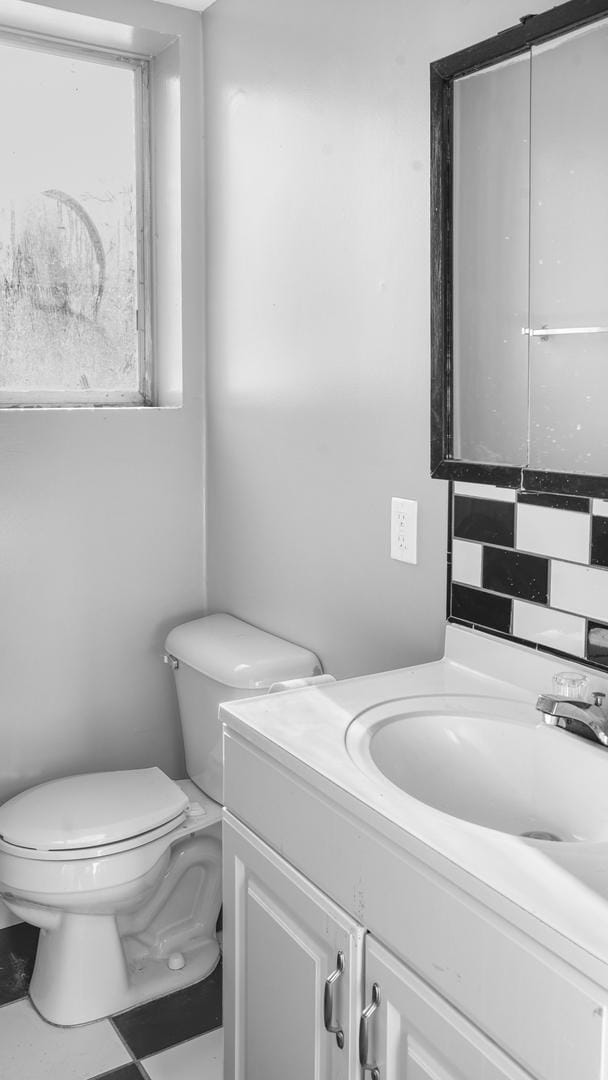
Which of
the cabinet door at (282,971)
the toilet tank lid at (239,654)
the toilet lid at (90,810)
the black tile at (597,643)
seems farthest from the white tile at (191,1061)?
the black tile at (597,643)

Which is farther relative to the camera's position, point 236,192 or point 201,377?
point 201,377

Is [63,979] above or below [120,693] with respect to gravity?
below

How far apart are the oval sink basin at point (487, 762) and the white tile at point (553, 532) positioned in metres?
0.24

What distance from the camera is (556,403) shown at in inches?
55.5

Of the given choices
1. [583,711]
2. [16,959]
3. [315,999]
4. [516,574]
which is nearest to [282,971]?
[315,999]

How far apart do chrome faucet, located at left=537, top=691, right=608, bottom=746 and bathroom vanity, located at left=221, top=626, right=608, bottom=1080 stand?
1.4 inches

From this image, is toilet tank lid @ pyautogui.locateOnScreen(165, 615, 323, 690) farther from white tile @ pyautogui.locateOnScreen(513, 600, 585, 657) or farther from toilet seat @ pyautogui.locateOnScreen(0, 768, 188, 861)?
white tile @ pyautogui.locateOnScreen(513, 600, 585, 657)

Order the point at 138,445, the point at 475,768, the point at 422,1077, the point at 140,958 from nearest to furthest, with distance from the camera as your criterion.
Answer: the point at 422,1077 < the point at 475,768 < the point at 140,958 < the point at 138,445

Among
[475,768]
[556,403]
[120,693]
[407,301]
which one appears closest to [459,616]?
[475,768]

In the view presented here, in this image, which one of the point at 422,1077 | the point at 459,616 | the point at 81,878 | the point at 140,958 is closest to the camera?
the point at 422,1077

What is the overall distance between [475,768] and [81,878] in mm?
937

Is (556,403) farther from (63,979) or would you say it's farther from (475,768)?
(63,979)

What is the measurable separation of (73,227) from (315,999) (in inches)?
73.7

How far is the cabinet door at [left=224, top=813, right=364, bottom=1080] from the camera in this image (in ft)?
4.01
